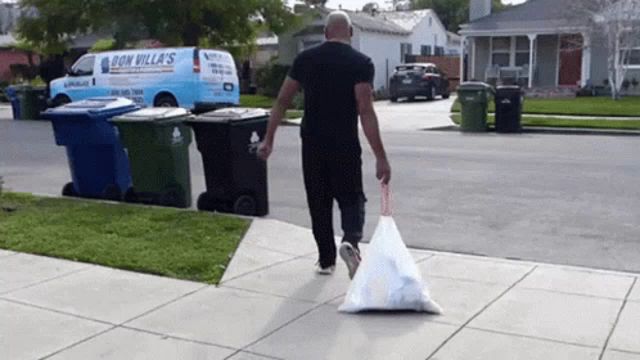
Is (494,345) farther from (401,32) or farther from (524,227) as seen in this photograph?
(401,32)

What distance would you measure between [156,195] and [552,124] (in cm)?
1372

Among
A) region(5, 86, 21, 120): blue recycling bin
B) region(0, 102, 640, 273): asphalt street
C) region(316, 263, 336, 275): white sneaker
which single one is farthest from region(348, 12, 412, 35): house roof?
region(316, 263, 336, 275): white sneaker

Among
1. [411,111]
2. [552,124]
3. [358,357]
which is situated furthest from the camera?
[411,111]

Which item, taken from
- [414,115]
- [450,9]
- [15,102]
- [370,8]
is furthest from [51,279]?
[450,9]

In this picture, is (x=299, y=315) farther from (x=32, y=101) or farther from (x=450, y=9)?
(x=450, y=9)

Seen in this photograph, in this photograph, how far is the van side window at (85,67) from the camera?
24141 millimetres

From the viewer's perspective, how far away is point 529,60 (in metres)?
35.2

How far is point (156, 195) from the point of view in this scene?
28.8 feet

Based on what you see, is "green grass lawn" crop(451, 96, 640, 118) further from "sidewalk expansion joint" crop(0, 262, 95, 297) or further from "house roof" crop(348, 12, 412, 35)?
"sidewalk expansion joint" crop(0, 262, 95, 297)

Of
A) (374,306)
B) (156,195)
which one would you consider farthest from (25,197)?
(374,306)

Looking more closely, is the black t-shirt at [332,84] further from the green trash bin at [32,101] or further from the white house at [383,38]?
the white house at [383,38]

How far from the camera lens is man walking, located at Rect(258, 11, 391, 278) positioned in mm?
5711

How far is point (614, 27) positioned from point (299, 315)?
26.2m

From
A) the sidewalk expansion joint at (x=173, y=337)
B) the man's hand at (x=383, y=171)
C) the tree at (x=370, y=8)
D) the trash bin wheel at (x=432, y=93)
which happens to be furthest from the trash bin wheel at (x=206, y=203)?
the tree at (x=370, y=8)
